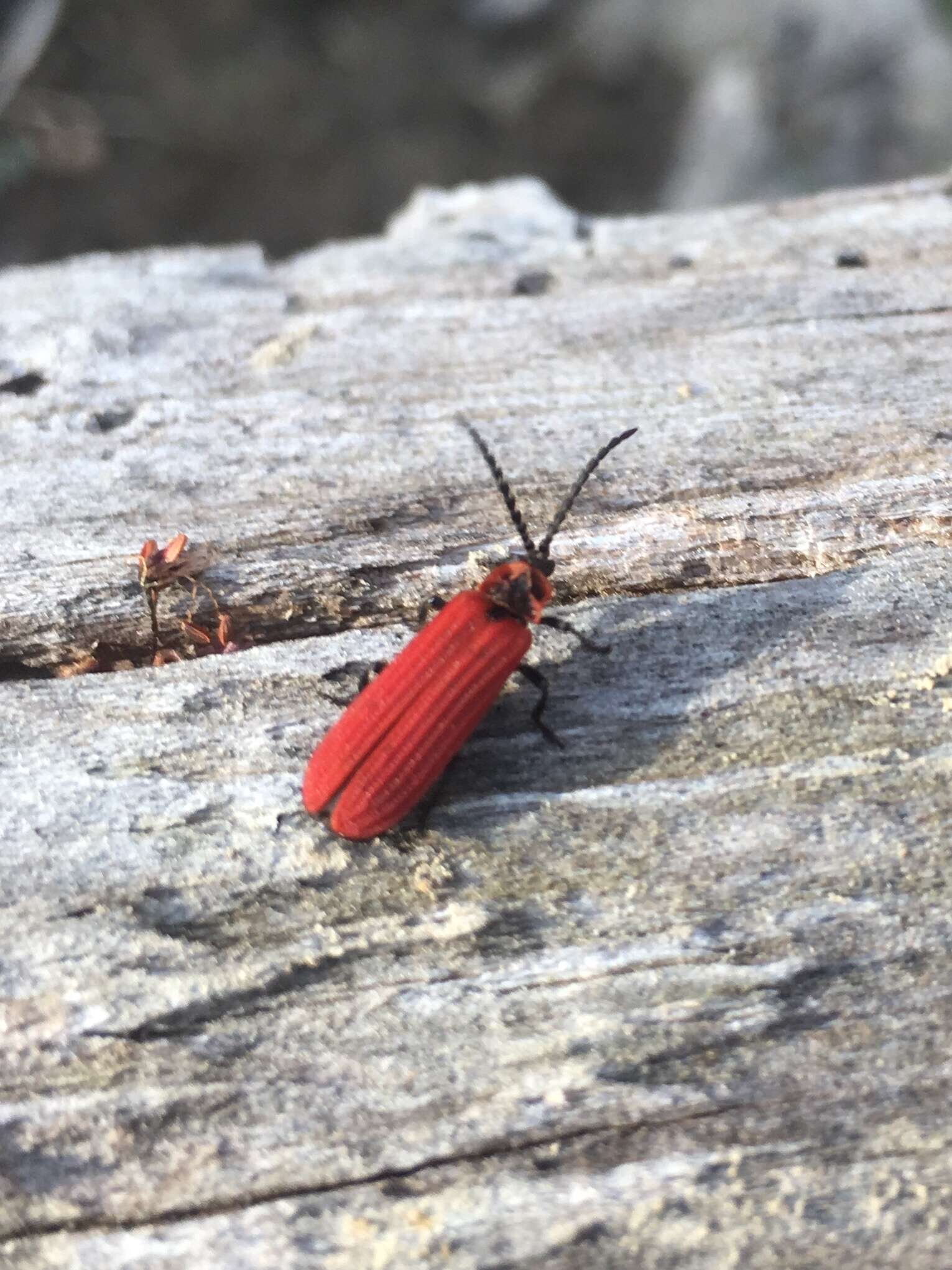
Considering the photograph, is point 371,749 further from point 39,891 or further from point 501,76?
point 501,76

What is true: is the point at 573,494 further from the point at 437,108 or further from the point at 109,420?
the point at 437,108

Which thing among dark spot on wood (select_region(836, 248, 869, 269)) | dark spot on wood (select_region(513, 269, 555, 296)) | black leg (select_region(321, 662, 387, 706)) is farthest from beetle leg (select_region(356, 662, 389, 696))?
dark spot on wood (select_region(836, 248, 869, 269))

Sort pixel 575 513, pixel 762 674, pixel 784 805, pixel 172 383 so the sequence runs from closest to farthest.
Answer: pixel 784 805, pixel 762 674, pixel 575 513, pixel 172 383

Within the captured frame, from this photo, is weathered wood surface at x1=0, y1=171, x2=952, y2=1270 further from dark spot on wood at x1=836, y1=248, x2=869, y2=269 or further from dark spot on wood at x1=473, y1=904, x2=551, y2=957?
dark spot on wood at x1=836, y1=248, x2=869, y2=269

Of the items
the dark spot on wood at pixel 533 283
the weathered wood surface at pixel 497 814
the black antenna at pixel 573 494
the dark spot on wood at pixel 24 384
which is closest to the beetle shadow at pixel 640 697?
the weathered wood surface at pixel 497 814

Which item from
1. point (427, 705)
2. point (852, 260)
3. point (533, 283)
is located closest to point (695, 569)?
point (427, 705)

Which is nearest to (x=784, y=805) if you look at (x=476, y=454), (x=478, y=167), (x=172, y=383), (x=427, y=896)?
A: (x=427, y=896)

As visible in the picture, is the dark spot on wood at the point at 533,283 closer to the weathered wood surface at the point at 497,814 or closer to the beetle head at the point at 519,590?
the weathered wood surface at the point at 497,814
